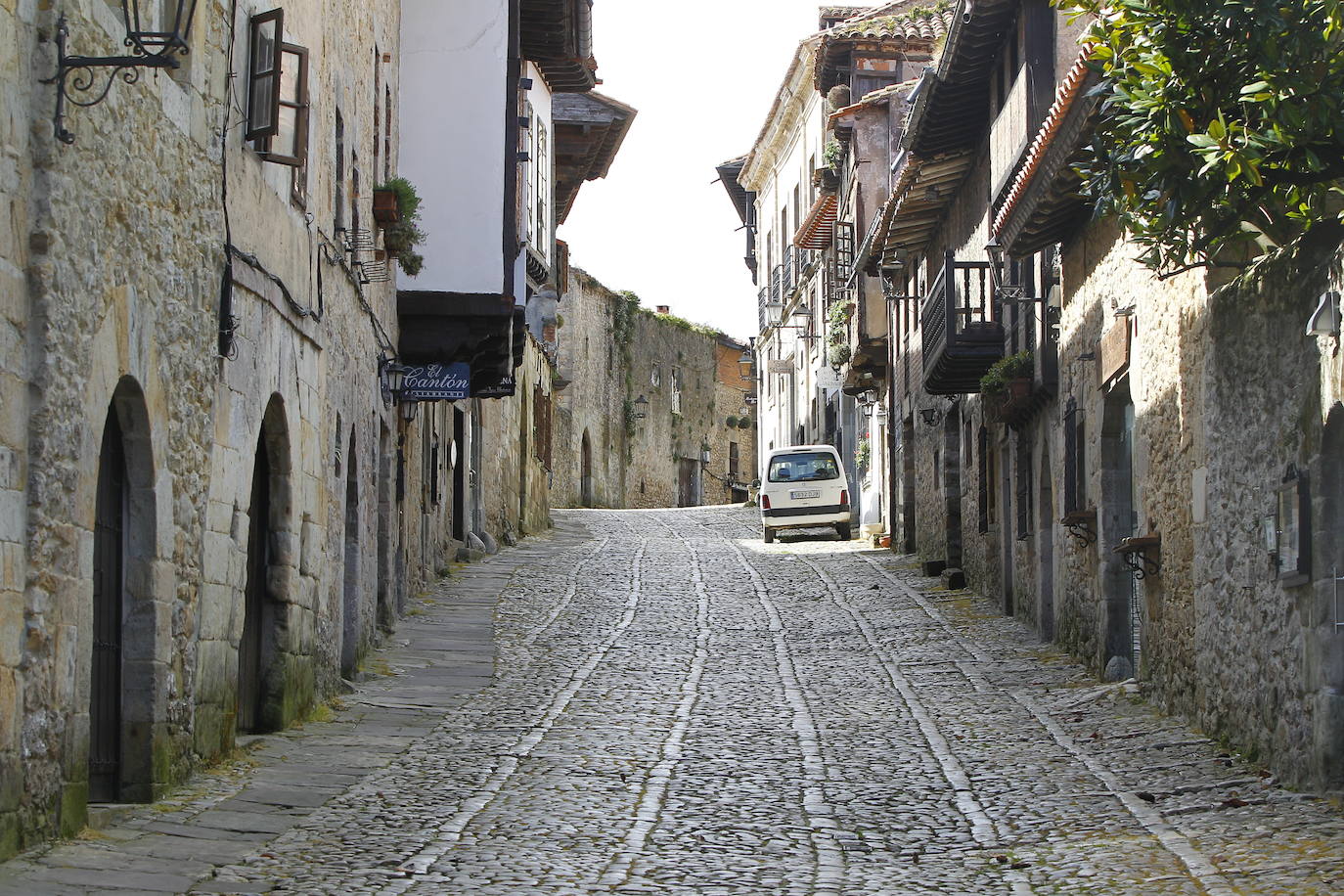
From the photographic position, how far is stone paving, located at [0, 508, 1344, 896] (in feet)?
25.6

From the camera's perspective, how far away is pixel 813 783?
34.0ft

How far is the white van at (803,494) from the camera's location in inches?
1198

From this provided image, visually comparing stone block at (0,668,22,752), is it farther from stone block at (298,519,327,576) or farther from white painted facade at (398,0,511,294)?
white painted facade at (398,0,511,294)

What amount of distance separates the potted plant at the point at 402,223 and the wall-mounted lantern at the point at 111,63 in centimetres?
858

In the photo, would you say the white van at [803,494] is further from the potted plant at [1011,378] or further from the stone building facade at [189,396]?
the stone building facade at [189,396]

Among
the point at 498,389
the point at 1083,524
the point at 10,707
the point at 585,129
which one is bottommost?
the point at 10,707

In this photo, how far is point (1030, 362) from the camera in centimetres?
1878

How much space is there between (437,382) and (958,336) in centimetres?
599

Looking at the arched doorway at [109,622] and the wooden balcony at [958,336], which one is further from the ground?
the wooden balcony at [958,336]

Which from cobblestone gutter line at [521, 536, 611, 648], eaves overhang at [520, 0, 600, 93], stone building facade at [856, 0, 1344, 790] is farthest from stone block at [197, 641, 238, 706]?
eaves overhang at [520, 0, 600, 93]

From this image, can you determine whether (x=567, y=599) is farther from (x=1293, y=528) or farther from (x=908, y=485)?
(x=1293, y=528)

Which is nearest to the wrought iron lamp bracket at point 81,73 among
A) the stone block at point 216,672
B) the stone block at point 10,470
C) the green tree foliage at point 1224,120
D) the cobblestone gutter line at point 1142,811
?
the stone block at point 10,470

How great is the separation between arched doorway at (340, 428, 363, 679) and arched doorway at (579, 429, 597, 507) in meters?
34.2

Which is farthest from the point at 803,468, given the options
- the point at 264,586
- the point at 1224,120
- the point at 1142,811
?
the point at 1224,120
